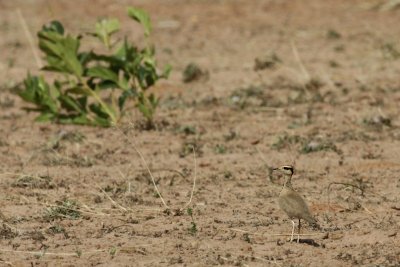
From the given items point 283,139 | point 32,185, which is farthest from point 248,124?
point 32,185

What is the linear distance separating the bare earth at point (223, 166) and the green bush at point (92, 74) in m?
0.14

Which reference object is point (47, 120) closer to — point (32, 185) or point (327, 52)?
point (32, 185)

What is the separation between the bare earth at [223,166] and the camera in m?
5.08

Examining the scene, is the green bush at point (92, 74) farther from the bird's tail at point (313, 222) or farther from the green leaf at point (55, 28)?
the bird's tail at point (313, 222)

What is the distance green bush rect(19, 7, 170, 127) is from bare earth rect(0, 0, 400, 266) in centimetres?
14

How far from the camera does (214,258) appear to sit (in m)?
4.88

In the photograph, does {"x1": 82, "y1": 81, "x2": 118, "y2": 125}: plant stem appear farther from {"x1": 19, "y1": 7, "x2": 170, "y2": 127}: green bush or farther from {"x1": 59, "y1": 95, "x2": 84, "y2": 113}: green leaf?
{"x1": 59, "y1": 95, "x2": 84, "y2": 113}: green leaf

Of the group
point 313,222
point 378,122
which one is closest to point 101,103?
point 378,122

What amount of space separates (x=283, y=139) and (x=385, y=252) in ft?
8.78

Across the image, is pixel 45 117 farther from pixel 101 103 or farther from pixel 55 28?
pixel 55 28

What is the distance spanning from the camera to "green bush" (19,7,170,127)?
7.43 m

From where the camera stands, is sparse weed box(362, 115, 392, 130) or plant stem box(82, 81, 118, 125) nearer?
plant stem box(82, 81, 118, 125)

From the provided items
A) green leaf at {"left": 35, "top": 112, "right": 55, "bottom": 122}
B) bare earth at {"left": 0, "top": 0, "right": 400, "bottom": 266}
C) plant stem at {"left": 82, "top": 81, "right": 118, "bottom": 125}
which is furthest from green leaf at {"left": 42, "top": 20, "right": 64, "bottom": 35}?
green leaf at {"left": 35, "top": 112, "right": 55, "bottom": 122}

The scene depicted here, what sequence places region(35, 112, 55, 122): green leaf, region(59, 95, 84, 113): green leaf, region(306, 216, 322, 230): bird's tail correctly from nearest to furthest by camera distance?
region(306, 216, 322, 230): bird's tail → region(59, 95, 84, 113): green leaf → region(35, 112, 55, 122): green leaf
